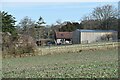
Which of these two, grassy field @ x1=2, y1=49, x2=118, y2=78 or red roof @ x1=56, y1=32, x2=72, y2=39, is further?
red roof @ x1=56, y1=32, x2=72, y2=39

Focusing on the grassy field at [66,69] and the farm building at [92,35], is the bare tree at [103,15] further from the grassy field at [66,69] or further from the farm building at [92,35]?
the grassy field at [66,69]

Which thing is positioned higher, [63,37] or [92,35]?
[92,35]

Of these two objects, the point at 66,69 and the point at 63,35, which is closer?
the point at 66,69

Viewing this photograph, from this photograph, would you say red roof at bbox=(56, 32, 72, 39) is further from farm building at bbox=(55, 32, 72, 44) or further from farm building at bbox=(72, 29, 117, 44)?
farm building at bbox=(72, 29, 117, 44)

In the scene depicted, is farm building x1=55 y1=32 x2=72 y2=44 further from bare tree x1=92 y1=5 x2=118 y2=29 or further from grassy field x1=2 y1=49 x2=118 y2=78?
grassy field x1=2 y1=49 x2=118 y2=78

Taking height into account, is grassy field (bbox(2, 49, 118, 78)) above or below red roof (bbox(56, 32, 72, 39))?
below

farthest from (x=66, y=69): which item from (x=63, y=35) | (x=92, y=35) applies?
(x=63, y=35)

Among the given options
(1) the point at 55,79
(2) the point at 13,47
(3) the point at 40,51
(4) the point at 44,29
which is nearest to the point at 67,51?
(3) the point at 40,51

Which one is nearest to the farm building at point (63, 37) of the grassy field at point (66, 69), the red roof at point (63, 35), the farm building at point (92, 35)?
the red roof at point (63, 35)

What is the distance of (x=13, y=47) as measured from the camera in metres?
40.7

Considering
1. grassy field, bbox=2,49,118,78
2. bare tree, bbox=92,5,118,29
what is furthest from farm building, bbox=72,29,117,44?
grassy field, bbox=2,49,118,78

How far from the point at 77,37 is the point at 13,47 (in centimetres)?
4257

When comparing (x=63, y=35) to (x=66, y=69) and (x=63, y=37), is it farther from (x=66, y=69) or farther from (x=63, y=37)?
(x=66, y=69)

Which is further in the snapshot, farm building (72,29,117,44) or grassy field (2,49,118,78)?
farm building (72,29,117,44)
